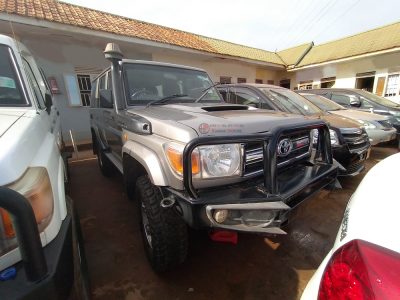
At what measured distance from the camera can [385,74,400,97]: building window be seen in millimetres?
11461

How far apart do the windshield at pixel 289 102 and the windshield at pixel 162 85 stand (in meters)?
1.36

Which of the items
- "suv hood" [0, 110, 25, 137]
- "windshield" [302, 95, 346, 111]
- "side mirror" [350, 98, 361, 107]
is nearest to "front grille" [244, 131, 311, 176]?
"suv hood" [0, 110, 25, 137]

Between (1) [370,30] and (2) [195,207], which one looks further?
(1) [370,30]

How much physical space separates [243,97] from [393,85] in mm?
11828

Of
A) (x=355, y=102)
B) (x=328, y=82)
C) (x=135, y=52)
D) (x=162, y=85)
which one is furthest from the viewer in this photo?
(x=328, y=82)

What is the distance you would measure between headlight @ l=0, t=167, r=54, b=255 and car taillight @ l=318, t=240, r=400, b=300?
1.27 m

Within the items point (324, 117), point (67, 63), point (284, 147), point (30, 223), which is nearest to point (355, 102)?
point (324, 117)

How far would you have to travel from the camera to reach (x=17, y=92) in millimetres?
1927

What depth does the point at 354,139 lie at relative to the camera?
3.68 m

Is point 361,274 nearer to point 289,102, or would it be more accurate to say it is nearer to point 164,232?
point 164,232

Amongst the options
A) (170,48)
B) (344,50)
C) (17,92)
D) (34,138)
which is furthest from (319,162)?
(344,50)

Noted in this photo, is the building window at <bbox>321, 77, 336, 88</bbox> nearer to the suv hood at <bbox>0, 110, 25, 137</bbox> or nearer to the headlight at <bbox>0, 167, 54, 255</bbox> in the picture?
the suv hood at <bbox>0, 110, 25, 137</bbox>

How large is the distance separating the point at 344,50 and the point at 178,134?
15924 millimetres

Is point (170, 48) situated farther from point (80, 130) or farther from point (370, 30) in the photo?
point (370, 30)
